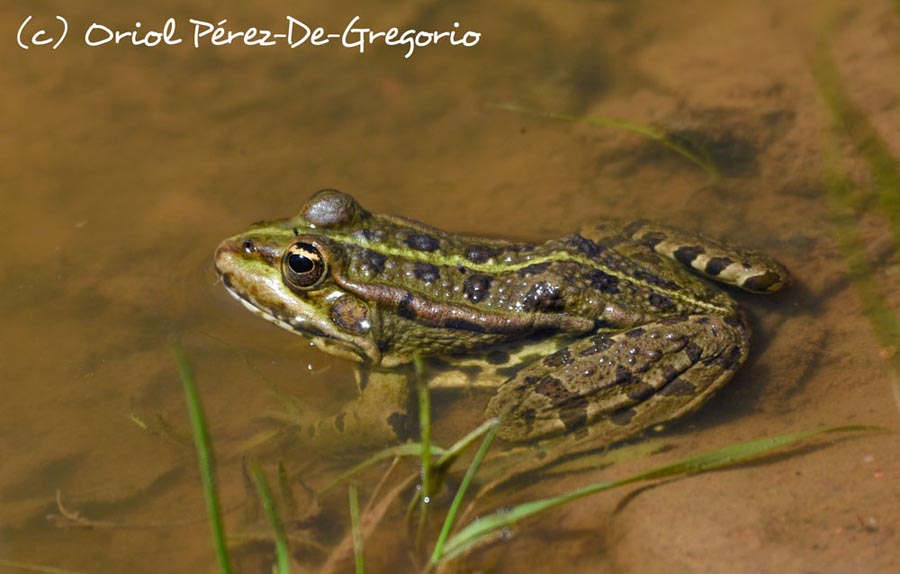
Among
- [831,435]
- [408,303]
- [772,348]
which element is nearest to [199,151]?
[408,303]

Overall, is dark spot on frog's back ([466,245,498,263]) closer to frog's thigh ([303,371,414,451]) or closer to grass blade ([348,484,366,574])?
frog's thigh ([303,371,414,451])

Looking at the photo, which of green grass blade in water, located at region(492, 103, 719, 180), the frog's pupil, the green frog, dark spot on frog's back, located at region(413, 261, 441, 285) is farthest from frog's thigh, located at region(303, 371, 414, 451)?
green grass blade in water, located at region(492, 103, 719, 180)

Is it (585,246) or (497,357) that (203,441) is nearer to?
(497,357)

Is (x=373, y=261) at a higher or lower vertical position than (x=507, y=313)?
higher

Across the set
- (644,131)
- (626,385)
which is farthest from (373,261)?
(644,131)

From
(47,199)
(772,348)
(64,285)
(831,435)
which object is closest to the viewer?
(831,435)

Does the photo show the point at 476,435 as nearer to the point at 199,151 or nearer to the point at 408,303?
the point at 408,303
